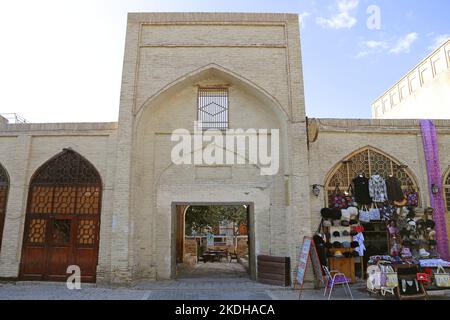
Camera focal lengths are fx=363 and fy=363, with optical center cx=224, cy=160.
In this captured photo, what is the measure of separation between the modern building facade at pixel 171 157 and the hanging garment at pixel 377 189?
370 millimetres

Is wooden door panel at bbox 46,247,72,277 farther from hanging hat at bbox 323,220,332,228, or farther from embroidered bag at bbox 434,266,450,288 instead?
embroidered bag at bbox 434,266,450,288

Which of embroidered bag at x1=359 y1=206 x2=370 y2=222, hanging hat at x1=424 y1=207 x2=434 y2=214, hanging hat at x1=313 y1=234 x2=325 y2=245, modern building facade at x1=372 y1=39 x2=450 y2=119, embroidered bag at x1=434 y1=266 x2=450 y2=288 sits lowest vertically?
embroidered bag at x1=434 y1=266 x2=450 y2=288

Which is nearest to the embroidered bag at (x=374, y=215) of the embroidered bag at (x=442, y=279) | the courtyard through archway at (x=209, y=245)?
the embroidered bag at (x=442, y=279)

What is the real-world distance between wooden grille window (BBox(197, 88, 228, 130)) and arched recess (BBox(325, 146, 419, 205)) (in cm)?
331

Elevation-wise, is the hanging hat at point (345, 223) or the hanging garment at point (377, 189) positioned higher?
the hanging garment at point (377, 189)

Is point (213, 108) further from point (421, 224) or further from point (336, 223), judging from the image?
point (421, 224)

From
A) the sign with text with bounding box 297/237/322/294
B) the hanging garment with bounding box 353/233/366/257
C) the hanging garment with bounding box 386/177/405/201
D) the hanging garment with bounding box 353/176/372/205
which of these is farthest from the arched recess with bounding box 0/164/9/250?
the hanging garment with bounding box 386/177/405/201

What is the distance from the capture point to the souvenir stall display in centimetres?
925

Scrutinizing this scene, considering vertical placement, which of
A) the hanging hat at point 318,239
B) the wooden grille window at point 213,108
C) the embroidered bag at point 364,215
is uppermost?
the wooden grille window at point 213,108

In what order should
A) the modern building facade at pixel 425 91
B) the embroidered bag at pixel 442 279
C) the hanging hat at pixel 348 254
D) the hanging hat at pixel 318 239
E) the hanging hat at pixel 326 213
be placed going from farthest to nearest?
1. the modern building facade at pixel 425 91
2. the hanging hat at pixel 326 213
3. the hanging hat at pixel 348 254
4. the hanging hat at pixel 318 239
5. the embroidered bag at pixel 442 279

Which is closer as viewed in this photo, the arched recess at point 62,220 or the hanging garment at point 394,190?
the arched recess at point 62,220

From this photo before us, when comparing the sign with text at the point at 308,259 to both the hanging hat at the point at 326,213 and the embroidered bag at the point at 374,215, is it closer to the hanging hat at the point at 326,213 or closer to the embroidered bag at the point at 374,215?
the hanging hat at the point at 326,213

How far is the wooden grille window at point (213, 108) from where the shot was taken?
10.2 meters

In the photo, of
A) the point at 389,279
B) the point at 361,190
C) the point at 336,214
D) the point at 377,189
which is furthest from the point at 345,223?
Answer: the point at 389,279
